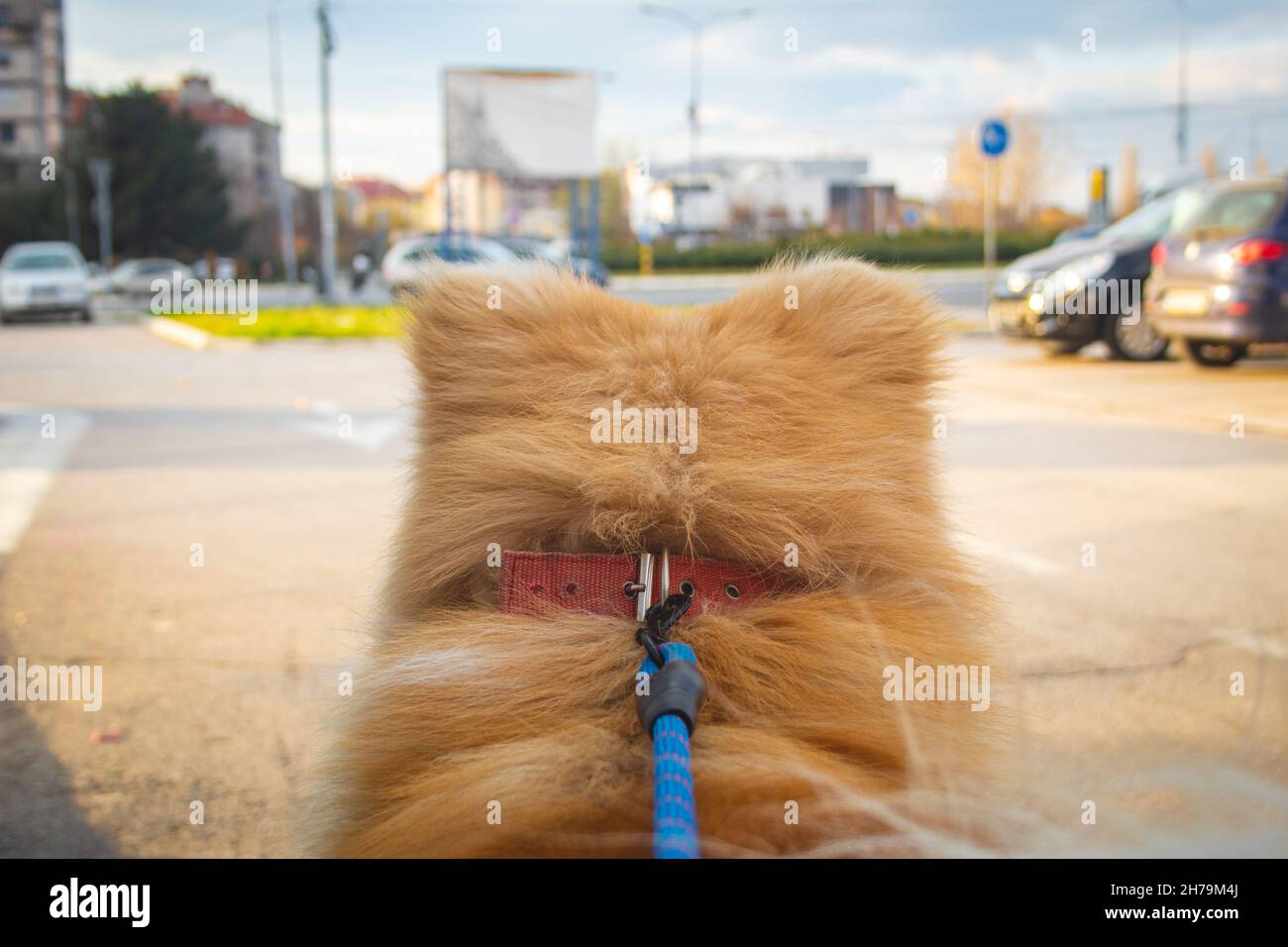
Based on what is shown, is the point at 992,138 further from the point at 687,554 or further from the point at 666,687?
the point at 666,687

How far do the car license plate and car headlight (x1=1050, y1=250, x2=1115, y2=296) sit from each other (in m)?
1.87

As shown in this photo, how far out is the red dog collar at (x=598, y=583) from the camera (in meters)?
1.36

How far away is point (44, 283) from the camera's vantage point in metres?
26.9

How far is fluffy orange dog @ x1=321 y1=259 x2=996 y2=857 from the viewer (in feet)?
3.63

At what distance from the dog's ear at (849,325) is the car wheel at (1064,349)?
14.4 m

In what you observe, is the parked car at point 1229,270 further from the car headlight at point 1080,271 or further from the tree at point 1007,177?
the tree at point 1007,177

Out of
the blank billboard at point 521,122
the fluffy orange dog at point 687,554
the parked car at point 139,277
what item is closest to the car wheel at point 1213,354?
the fluffy orange dog at point 687,554

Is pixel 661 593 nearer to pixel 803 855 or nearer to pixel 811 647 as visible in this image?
pixel 811 647

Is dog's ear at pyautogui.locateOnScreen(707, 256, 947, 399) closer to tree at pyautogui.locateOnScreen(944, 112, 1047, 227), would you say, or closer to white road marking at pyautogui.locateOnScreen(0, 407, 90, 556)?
white road marking at pyautogui.locateOnScreen(0, 407, 90, 556)

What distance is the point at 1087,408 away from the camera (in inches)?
430

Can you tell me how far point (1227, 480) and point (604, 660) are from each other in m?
7.37

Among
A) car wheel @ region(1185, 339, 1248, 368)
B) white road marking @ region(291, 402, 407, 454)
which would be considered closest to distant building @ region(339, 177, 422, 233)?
white road marking @ region(291, 402, 407, 454)

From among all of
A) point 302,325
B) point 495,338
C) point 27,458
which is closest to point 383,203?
point 302,325
